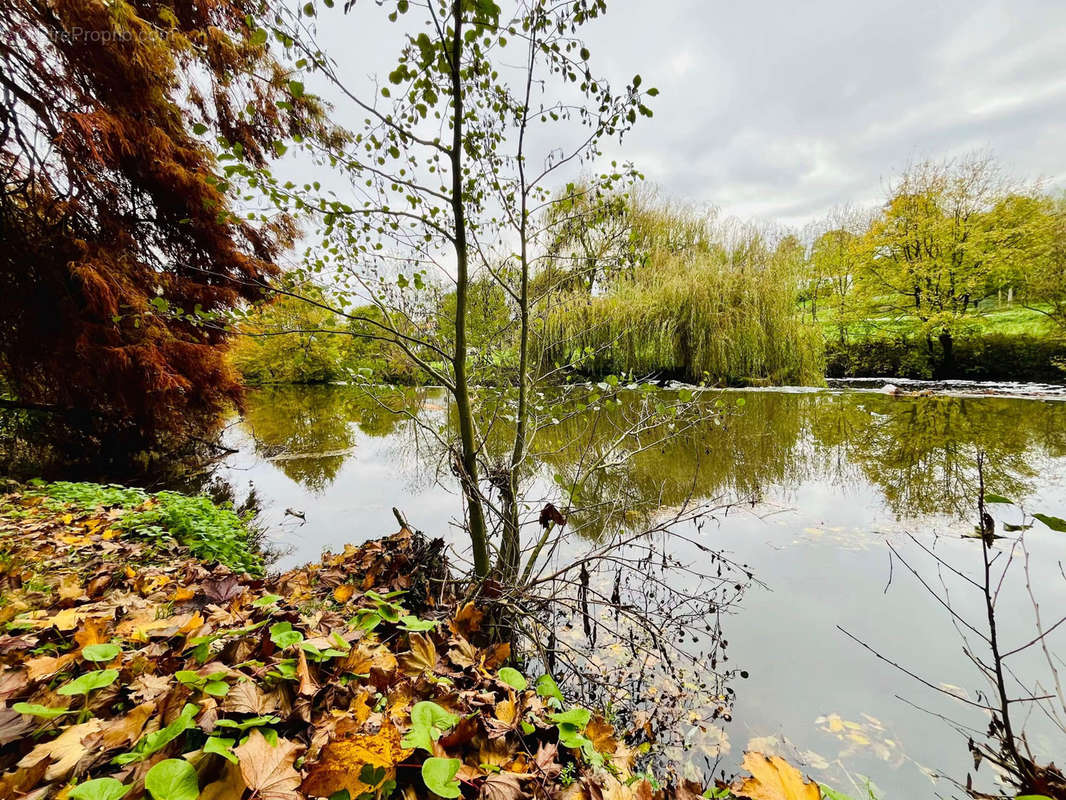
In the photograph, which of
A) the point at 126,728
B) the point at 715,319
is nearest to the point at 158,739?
the point at 126,728

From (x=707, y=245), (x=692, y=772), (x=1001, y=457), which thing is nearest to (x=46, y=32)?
(x=692, y=772)

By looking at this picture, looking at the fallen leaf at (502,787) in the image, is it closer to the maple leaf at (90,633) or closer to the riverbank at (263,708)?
the riverbank at (263,708)

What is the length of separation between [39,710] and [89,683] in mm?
108

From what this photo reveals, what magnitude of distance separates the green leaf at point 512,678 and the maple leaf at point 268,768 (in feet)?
1.85

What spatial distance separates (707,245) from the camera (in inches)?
533

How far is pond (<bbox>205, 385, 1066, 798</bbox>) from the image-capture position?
Answer: 1.87 meters

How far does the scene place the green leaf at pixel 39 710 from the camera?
2.71 ft

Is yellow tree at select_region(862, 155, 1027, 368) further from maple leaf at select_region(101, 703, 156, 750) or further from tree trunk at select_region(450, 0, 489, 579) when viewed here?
maple leaf at select_region(101, 703, 156, 750)

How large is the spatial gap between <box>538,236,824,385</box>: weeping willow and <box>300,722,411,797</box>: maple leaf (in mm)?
10821

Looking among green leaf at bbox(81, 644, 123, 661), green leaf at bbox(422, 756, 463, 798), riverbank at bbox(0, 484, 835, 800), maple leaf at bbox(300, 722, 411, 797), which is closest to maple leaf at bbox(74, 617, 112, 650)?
riverbank at bbox(0, 484, 835, 800)

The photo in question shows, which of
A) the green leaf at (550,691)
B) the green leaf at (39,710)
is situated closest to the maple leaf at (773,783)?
the green leaf at (550,691)

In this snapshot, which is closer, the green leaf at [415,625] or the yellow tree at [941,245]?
the green leaf at [415,625]

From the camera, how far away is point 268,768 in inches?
31.2

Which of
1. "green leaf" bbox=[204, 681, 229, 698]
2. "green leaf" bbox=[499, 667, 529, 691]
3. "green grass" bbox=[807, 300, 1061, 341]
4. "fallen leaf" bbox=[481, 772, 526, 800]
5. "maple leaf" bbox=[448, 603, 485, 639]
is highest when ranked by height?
"green grass" bbox=[807, 300, 1061, 341]
